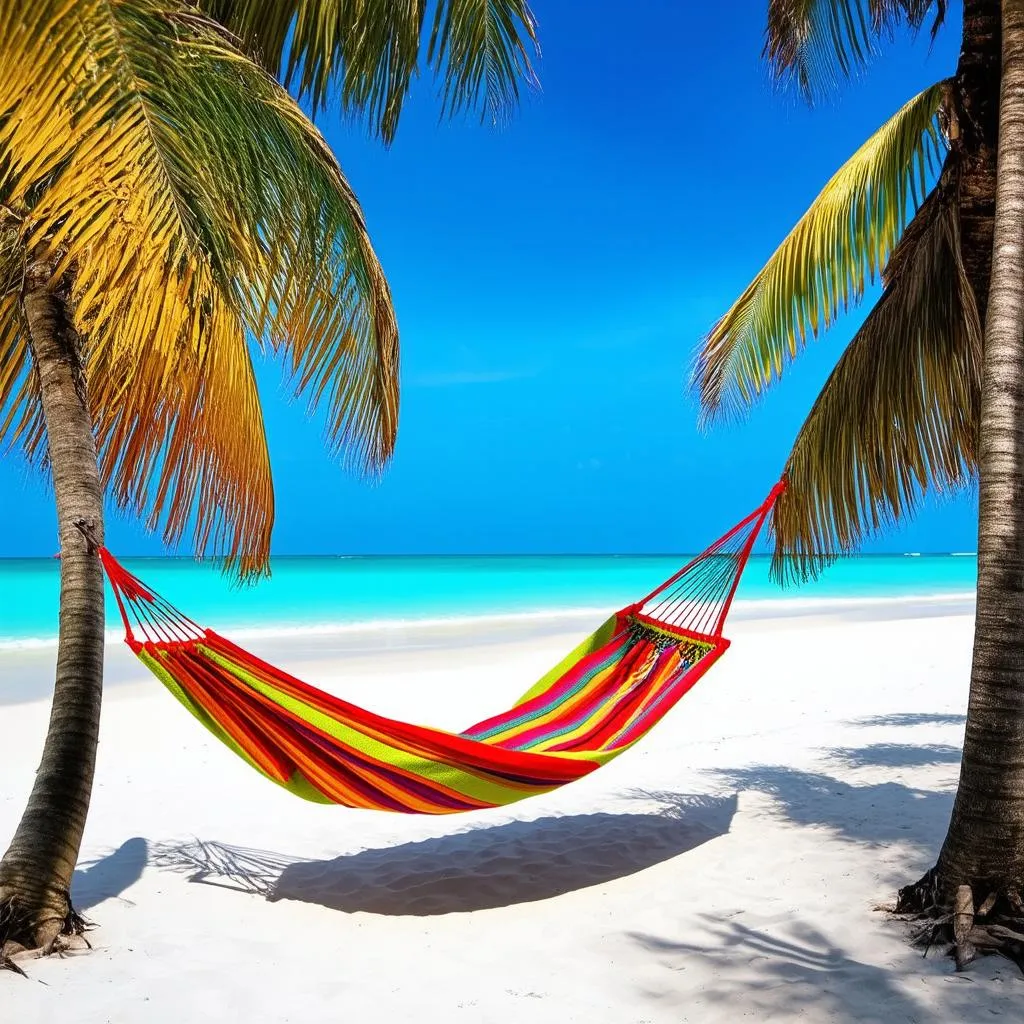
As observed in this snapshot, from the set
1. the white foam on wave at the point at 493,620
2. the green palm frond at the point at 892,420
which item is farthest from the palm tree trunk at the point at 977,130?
the white foam on wave at the point at 493,620

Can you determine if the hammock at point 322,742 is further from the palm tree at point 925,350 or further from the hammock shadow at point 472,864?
the palm tree at point 925,350

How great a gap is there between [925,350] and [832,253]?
0.57 metres

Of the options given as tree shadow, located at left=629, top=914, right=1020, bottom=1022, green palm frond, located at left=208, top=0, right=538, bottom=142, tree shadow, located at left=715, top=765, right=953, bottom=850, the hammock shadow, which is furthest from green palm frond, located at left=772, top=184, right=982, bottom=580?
green palm frond, located at left=208, top=0, right=538, bottom=142

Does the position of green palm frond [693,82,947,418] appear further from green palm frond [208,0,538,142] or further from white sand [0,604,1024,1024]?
white sand [0,604,1024,1024]

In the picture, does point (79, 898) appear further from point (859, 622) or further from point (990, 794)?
point (859, 622)

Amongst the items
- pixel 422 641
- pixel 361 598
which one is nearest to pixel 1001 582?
pixel 422 641

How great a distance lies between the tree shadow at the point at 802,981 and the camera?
59.9 inches

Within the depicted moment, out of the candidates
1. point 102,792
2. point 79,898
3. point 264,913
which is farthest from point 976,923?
point 102,792

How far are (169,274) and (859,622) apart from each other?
1020 cm

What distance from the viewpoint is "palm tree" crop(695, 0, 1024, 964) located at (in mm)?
1766

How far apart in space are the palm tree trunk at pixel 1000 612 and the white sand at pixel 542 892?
17 cm

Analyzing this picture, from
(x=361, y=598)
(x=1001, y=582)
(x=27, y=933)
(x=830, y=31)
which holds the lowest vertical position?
(x=361, y=598)

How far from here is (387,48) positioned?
236 centimetres

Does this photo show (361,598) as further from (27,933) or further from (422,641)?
(27,933)
